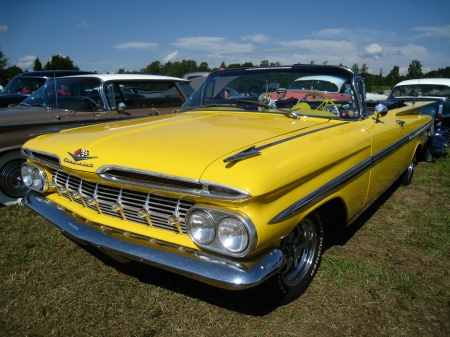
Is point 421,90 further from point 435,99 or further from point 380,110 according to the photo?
point 380,110

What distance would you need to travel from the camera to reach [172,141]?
2.24m

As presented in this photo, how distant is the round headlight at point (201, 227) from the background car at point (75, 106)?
9.05 feet

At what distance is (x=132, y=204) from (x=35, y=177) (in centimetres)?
108

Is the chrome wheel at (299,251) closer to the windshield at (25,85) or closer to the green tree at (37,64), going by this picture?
the windshield at (25,85)

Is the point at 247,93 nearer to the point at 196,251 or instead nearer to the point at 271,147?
the point at 271,147

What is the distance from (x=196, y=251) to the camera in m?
1.89

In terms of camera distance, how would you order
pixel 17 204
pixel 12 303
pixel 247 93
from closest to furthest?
1. pixel 12 303
2. pixel 247 93
3. pixel 17 204

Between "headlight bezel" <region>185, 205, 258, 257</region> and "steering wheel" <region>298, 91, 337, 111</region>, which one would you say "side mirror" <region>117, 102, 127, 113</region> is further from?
"headlight bezel" <region>185, 205, 258, 257</region>

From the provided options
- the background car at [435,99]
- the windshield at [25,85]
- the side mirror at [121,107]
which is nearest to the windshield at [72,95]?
the side mirror at [121,107]

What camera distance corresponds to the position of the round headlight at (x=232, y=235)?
1.75 m

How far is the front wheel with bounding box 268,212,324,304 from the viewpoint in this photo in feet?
7.37

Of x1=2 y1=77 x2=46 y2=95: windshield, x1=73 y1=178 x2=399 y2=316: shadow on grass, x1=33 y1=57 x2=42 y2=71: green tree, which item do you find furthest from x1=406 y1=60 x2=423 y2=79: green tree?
x1=33 y1=57 x2=42 y2=71: green tree

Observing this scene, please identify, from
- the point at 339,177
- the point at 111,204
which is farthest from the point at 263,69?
the point at 111,204

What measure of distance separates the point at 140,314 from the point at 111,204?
691 mm
